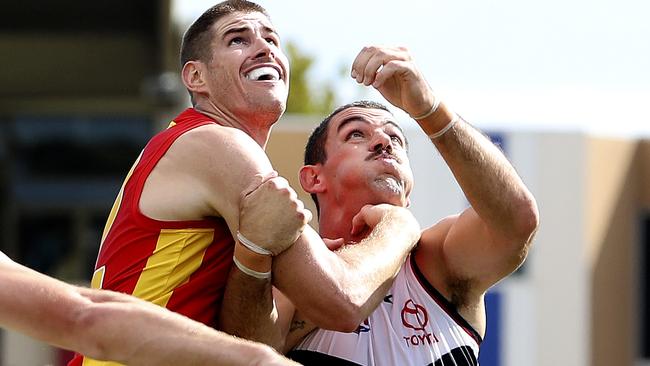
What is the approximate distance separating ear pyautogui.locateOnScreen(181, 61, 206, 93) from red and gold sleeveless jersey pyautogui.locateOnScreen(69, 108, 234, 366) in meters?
0.40

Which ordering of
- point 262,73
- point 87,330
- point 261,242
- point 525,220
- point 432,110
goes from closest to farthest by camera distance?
point 87,330
point 261,242
point 262,73
point 432,110
point 525,220

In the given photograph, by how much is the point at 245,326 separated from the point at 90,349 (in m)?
1.39

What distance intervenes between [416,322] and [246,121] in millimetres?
1036

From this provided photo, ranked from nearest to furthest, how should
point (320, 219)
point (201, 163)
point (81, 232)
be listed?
point (201, 163)
point (320, 219)
point (81, 232)

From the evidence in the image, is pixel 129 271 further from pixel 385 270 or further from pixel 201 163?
pixel 385 270

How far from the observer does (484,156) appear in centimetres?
557

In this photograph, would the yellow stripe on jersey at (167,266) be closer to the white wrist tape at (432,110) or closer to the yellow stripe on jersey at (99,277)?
the yellow stripe on jersey at (99,277)

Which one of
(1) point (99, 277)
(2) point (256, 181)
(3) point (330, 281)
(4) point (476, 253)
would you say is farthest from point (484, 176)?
(1) point (99, 277)

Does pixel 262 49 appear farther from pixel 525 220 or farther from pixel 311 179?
pixel 525 220

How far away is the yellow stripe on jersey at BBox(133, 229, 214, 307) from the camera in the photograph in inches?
193

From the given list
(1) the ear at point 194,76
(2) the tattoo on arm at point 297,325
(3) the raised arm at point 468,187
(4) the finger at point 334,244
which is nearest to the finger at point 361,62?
(3) the raised arm at point 468,187

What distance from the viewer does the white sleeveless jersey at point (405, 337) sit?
18.1 ft

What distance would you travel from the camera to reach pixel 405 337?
5559 mm

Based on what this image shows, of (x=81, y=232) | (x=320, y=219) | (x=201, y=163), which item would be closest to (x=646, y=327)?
(x=81, y=232)
